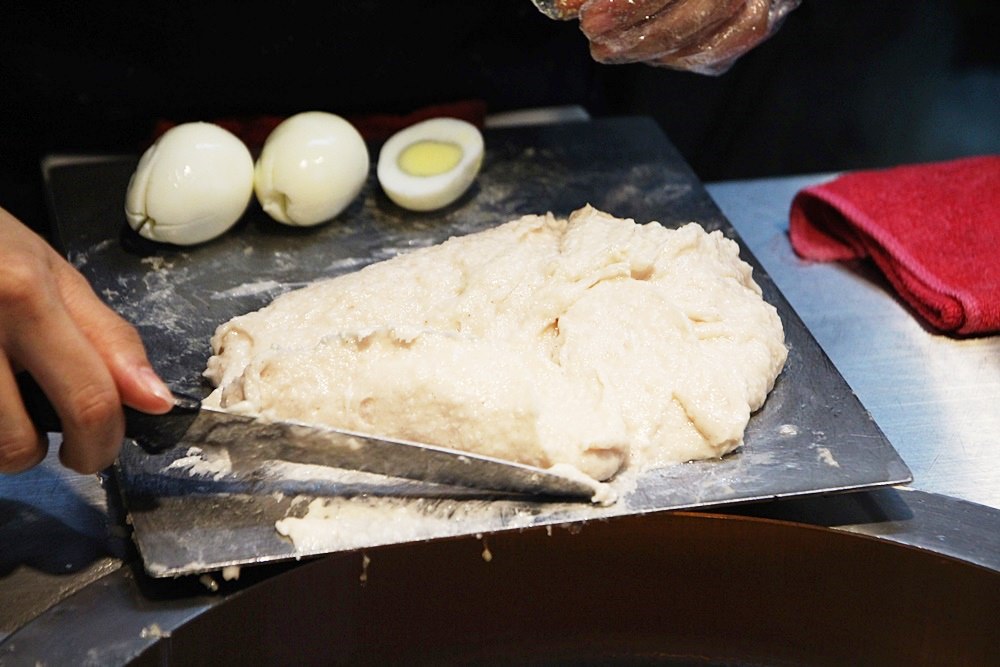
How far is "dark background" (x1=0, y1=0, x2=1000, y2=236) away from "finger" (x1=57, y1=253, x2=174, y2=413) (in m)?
1.01

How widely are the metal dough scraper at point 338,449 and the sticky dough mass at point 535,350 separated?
0.17ft

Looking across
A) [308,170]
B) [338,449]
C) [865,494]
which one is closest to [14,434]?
[338,449]

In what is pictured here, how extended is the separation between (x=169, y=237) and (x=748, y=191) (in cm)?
126

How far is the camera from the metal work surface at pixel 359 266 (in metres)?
1.36

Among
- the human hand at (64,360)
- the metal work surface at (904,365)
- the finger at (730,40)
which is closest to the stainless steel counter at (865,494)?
the metal work surface at (904,365)

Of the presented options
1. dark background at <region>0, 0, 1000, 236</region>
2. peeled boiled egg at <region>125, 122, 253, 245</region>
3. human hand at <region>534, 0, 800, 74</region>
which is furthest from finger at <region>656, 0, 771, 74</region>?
peeled boiled egg at <region>125, 122, 253, 245</region>

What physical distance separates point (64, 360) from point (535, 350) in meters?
0.68

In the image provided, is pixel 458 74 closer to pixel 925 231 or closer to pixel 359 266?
pixel 359 266

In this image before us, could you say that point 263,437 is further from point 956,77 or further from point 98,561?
point 956,77

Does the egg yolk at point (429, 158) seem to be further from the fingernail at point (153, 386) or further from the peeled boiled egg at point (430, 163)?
the fingernail at point (153, 386)

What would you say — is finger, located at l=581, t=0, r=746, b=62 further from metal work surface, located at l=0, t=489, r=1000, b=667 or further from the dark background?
metal work surface, located at l=0, t=489, r=1000, b=667

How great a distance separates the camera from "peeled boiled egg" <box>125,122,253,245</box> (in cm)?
184

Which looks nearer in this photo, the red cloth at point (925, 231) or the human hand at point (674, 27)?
the human hand at point (674, 27)

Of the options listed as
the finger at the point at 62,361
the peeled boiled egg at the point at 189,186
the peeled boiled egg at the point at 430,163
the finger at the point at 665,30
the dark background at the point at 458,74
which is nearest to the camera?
the finger at the point at 62,361
